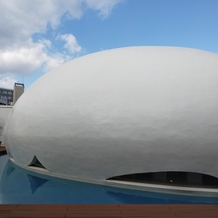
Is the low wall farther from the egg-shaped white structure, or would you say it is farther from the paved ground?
the paved ground

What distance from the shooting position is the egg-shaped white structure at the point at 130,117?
290 inches

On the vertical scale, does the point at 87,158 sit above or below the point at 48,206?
above

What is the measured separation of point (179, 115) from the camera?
7402 millimetres

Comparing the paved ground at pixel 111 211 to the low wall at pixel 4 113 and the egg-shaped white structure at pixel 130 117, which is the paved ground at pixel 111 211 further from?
the low wall at pixel 4 113

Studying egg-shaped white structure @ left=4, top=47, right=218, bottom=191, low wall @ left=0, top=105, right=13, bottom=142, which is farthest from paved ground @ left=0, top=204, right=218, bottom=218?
low wall @ left=0, top=105, right=13, bottom=142

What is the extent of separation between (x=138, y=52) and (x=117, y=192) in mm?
5059

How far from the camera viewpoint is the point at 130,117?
7.65 meters

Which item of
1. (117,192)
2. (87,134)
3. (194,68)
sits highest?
(194,68)

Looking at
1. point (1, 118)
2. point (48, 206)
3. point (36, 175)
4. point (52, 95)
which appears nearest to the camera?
point (48, 206)

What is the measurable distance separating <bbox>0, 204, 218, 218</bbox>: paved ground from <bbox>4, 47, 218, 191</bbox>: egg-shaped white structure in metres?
2.21

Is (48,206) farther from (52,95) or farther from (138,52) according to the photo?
(138,52)

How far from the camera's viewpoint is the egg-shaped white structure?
7375mm

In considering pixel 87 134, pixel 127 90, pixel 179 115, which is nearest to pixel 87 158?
pixel 87 134

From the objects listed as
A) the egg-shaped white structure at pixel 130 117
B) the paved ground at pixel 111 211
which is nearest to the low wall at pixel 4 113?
the egg-shaped white structure at pixel 130 117
